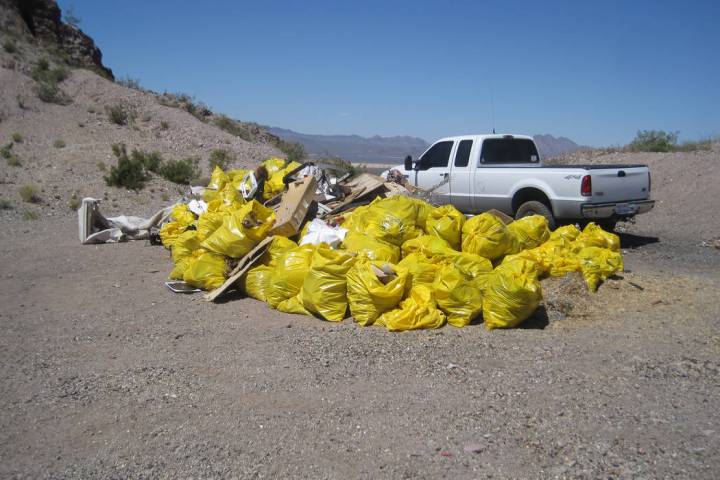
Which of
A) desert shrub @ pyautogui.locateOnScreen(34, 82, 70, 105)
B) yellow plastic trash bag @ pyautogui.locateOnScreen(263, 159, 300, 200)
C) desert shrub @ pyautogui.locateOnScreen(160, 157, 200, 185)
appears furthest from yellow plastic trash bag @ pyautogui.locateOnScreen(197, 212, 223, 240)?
desert shrub @ pyautogui.locateOnScreen(34, 82, 70, 105)

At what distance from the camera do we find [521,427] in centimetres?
362

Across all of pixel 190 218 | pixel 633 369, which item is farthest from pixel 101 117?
pixel 633 369

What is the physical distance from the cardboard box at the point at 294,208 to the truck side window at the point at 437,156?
2.94m

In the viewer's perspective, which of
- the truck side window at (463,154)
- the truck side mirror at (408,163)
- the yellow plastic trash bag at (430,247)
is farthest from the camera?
the truck side mirror at (408,163)

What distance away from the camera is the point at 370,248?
251 inches

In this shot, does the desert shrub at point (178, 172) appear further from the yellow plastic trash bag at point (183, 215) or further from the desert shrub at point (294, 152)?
the yellow plastic trash bag at point (183, 215)

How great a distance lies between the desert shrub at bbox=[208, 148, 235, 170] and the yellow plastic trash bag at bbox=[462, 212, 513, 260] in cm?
1544

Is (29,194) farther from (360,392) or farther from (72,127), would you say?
(360,392)

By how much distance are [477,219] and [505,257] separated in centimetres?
52

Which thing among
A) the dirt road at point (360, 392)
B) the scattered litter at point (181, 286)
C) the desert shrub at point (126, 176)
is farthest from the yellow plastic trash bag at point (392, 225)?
the desert shrub at point (126, 176)

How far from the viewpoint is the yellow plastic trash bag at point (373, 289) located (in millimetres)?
5559

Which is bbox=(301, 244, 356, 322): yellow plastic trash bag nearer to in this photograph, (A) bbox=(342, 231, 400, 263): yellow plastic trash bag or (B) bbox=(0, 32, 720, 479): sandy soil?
(B) bbox=(0, 32, 720, 479): sandy soil

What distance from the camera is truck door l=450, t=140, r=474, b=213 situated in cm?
975

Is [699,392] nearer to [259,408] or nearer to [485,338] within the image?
[485,338]
